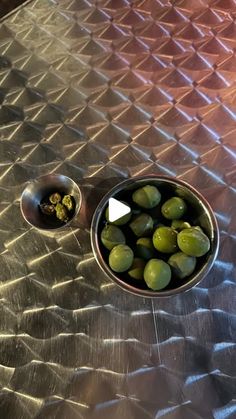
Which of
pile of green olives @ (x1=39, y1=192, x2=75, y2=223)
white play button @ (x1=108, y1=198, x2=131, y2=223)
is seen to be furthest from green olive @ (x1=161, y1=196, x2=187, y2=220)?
pile of green olives @ (x1=39, y1=192, x2=75, y2=223)

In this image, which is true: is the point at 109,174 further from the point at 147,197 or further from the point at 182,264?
the point at 182,264

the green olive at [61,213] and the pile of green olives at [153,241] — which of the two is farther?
the green olive at [61,213]

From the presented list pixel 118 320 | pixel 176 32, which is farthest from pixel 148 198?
pixel 176 32

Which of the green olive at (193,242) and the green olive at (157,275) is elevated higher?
the green olive at (193,242)

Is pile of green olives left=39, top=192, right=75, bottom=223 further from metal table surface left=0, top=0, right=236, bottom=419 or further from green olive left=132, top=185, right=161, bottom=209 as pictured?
green olive left=132, top=185, right=161, bottom=209

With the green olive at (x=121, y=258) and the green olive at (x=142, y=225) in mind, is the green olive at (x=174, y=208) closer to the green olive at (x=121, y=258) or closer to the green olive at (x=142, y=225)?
the green olive at (x=142, y=225)

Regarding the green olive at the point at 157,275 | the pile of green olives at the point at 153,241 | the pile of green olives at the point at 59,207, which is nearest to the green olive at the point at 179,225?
the pile of green olives at the point at 153,241

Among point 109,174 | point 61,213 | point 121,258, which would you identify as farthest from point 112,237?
point 109,174
